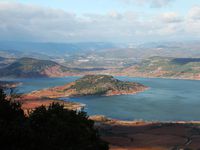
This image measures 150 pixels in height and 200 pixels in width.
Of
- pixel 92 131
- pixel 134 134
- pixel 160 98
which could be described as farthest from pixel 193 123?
pixel 92 131

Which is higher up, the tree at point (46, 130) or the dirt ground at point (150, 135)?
the tree at point (46, 130)

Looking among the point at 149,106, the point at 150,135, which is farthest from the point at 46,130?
the point at 149,106

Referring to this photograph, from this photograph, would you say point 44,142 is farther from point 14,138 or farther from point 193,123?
point 193,123

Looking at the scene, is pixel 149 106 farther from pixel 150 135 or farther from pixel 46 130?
pixel 46 130

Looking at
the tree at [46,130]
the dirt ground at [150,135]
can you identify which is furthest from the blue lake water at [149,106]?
the tree at [46,130]

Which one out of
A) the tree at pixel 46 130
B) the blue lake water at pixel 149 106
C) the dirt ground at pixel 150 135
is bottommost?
the dirt ground at pixel 150 135

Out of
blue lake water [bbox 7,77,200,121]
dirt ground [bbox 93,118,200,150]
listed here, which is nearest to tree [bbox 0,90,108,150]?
dirt ground [bbox 93,118,200,150]

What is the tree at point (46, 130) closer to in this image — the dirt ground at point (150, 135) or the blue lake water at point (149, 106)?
the dirt ground at point (150, 135)

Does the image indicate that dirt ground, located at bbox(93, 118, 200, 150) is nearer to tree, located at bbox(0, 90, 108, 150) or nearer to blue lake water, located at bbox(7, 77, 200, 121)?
blue lake water, located at bbox(7, 77, 200, 121)
